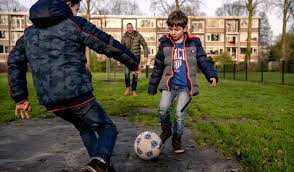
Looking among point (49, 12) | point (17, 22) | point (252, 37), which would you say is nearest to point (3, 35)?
point (17, 22)

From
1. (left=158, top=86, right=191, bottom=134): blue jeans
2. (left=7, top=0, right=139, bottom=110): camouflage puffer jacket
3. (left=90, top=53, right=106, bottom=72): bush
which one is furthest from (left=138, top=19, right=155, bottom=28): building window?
(left=7, top=0, right=139, bottom=110): camouflage puffer jacket

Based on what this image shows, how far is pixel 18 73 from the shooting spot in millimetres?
3406

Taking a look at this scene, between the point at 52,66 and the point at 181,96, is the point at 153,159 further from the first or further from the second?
the point at 52,66

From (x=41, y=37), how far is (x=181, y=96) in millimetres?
2264

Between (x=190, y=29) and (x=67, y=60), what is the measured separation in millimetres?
70189

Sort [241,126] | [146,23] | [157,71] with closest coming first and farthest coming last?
[157,71] → [241,126] → [146,23]

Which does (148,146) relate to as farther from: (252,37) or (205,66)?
(252,37)

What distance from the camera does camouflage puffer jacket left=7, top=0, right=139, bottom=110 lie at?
298cm

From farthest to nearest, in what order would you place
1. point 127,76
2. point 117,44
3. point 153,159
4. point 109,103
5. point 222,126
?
point 127,76, point 109,103, point 222,126, point 153,159, point 117,44

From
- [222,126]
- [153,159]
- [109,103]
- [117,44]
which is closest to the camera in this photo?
[117,44]

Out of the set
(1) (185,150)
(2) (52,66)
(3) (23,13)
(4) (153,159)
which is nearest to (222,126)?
(1) (185,150)

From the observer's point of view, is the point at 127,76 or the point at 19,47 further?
the point at 127,76

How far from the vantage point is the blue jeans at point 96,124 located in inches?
122

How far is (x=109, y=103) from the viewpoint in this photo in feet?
32.4
